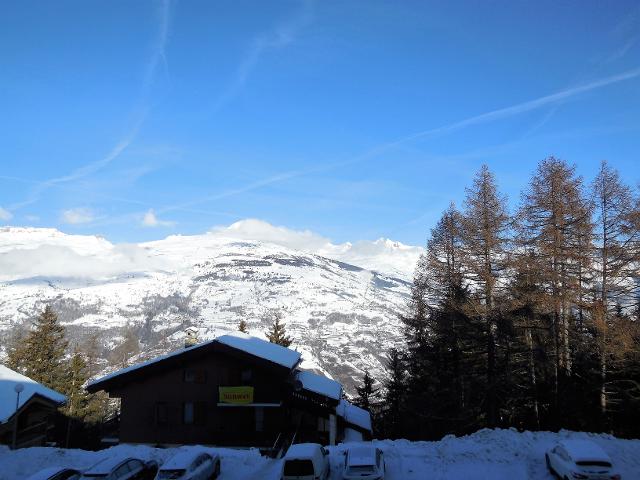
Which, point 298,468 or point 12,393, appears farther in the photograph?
point 12,393

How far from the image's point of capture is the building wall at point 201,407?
31531mm

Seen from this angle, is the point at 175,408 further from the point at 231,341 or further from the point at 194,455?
the point at 194,455

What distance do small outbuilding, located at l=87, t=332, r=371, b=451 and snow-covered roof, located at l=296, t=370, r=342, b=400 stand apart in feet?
0.38

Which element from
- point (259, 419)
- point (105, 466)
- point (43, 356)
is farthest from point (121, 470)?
point (43, 356)

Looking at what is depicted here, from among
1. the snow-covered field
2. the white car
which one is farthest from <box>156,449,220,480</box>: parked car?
the white car

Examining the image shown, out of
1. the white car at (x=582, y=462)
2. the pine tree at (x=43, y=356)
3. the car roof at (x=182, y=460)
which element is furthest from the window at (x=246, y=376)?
the pine tree at (x=43, y=356)

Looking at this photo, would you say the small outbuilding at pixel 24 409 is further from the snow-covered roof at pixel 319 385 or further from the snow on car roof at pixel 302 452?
the snow on car roof at pixel 302 452

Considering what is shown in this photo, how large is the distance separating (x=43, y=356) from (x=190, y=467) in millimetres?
51673

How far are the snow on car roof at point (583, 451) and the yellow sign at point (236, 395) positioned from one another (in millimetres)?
17687

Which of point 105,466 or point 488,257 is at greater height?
point 488,257

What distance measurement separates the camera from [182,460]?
20.1 metres

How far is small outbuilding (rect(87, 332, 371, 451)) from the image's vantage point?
31.3 metres

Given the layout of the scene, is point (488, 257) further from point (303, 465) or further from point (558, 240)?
point (303, 465)

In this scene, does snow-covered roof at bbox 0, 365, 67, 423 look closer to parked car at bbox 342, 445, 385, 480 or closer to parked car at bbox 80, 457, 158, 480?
parked car at bbox 80, 457, 158, 480
